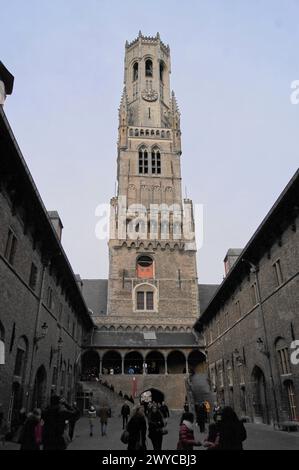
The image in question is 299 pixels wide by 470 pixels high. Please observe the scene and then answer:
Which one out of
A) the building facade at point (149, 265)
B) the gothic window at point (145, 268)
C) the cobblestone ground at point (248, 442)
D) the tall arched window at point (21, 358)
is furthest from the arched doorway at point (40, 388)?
the gothic window at point (145, 268)

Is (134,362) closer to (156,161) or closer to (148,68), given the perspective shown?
(156,161)

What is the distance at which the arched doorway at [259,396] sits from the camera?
2011cm

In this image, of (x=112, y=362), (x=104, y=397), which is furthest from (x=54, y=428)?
(x=112, y=362)

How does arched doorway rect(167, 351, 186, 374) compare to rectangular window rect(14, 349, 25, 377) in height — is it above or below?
above

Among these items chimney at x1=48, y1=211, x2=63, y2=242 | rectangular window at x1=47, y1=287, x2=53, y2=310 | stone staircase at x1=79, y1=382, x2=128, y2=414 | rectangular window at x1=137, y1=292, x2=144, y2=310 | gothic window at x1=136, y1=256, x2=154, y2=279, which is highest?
gothic window at x1=136, y1=256, x2=154, y2=279

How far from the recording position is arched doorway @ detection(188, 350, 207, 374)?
38.3 m

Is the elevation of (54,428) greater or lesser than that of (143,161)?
lesser

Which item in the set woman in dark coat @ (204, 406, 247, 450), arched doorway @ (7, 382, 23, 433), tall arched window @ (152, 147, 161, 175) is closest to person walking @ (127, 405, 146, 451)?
woman in dark coat @ (204, 406, 247, 450)

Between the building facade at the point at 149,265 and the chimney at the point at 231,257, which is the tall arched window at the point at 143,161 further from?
the chimney at the point at 231,257

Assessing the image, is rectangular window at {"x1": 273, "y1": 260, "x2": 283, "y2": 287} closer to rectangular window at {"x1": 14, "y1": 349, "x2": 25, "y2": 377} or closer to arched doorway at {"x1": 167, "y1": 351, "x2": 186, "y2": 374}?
rectangular window at {"x1": 14, "y1": 349, "x2": 25, "y2": 377}

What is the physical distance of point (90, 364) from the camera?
1526 inches

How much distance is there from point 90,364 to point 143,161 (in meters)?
27.8

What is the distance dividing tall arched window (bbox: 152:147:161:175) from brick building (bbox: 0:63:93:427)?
3010 cm
